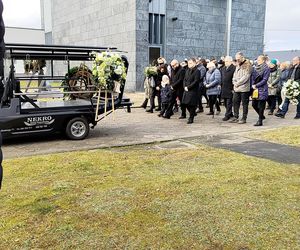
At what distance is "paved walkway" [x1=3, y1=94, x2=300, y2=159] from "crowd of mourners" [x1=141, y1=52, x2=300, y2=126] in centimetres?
43

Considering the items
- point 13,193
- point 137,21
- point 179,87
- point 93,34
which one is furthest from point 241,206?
point 93,34

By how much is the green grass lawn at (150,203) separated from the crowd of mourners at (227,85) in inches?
175

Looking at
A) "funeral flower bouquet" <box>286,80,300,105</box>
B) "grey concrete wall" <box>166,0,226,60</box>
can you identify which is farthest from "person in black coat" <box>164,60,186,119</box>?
"grey concrete wall" <box>166,0,226,60</box>

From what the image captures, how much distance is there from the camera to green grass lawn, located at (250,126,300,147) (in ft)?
25.4

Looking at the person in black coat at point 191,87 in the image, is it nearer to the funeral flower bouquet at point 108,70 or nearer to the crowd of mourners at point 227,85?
the crowd of mourners at point 227,85

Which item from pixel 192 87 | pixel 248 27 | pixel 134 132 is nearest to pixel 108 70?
pixel 134 132

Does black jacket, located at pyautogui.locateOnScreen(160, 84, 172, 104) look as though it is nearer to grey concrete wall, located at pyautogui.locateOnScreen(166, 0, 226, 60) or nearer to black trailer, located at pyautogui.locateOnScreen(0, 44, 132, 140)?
black trailer, located at pyautogui.locateOnScreen(0, 44, 132, 140)

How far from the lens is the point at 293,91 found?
11.3 metres

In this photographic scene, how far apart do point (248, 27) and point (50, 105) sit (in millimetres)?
20849

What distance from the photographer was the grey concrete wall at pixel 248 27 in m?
25.4

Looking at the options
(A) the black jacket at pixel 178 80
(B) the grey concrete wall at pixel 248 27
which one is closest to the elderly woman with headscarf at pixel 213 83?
(A) the black jacket at pixel 178 80

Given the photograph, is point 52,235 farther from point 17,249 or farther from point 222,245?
point 222,245

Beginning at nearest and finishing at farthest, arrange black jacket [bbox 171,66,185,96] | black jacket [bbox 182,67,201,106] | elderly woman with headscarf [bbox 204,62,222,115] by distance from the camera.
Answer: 1. black jacket [bbox 182,67,201,106]
2. black jacket [bbox 171,66,185,96]
3. elderly woman with headscarf [bbox 204,62,222,115]

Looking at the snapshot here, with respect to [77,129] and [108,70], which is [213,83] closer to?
[108,70]
